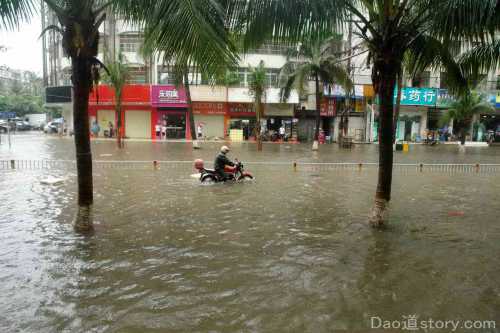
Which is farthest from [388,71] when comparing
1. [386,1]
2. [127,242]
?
[127,242]

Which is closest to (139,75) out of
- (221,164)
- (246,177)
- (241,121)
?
(241,121)

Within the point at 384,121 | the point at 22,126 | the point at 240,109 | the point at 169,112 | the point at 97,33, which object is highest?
the point at 97,33

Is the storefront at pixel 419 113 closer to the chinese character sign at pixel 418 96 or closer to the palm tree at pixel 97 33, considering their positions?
the chinese character sign at pixel 418 96

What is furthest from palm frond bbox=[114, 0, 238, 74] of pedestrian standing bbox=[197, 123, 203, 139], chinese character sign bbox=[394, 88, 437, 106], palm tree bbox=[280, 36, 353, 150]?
chinese character sign bbox=[394, 88, 437, 106]

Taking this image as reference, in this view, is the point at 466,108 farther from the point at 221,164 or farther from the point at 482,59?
the point at 221,164

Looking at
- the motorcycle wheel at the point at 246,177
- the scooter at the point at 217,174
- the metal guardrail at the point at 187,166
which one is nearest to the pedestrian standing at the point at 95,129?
the metal guardrail at the point at 187,166

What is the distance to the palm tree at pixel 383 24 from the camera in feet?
19.1

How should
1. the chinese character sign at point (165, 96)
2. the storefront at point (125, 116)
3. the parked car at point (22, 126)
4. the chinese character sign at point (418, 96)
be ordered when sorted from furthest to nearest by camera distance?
the parked car at point (22, 126)
the chinese character sign at point (418, 96)
the storefront at point (125, 116)
the chinese character sign at point (165, 96)

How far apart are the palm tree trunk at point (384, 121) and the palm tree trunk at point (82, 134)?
5.04 meters

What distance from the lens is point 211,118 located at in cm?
3762

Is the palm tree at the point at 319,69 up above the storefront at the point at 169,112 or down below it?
above

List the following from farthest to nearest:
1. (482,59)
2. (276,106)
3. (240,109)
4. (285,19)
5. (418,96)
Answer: (276,106), (240,109), (418,96), (482,59), (285,19)

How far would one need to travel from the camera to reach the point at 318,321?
429cm

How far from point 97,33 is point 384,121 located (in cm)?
522
